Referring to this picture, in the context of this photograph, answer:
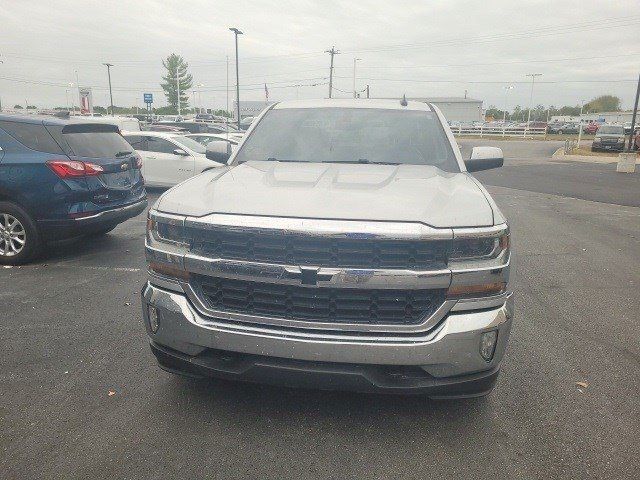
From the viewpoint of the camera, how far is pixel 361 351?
7.66 feet

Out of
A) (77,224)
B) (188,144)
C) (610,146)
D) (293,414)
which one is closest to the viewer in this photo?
(293,414)

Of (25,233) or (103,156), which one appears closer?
(25,233)

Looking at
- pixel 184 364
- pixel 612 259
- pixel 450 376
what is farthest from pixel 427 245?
pixel 612 259

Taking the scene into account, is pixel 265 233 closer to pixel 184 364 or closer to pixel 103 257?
pixel 184 364

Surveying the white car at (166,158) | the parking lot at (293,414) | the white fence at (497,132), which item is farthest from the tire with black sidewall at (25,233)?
the white fence at (497,132)

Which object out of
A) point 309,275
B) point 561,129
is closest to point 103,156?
point 309,275

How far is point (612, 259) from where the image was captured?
6.72 metres

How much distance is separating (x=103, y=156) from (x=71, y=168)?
54 cm

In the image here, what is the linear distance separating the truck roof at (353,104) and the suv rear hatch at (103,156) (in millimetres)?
2754

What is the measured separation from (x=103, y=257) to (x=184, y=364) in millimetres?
4396

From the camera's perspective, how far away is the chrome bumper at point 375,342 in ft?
7.66

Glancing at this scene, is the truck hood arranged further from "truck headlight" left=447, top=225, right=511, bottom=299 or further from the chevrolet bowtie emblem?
the chevrolet bowtie emblem

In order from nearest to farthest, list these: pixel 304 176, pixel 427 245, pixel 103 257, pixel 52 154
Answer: pixel 427 245 → pixel 304 176 → pixel 52 154 → pixel 103 257

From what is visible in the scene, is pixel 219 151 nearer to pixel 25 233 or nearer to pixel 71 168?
pixel 71 168
